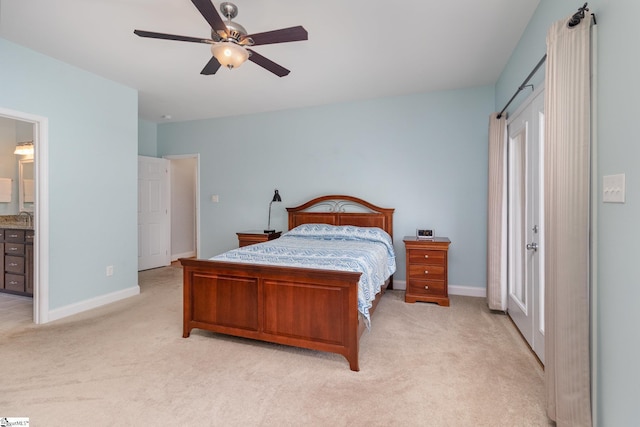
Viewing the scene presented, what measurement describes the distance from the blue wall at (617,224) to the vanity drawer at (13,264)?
5.74 meters

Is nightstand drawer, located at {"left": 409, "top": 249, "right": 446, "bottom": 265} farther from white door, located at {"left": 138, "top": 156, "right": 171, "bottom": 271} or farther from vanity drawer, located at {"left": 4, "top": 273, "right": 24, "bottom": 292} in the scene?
vanity drawer, located at {"left": 4, "top": 273, "right": 24, "bottom": 292}

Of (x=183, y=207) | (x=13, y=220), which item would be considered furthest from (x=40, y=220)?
(x=183, y=207)

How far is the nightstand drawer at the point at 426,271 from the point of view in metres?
3.70

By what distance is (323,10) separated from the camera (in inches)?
94.8

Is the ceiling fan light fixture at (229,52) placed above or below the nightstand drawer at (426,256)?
above

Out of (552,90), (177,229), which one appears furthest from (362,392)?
(177,229)

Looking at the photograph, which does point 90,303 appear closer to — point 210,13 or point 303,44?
point 210,13

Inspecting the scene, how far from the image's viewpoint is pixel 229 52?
6.86ft

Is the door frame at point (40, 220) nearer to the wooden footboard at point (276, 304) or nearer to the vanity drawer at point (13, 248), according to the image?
the vanity drawer at point (13, 248)

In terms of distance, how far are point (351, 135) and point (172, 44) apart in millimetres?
2535

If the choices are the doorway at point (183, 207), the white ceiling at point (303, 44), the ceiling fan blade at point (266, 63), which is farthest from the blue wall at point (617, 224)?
the doorway at point (183, 207)

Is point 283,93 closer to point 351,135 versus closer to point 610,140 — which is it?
point 351,135

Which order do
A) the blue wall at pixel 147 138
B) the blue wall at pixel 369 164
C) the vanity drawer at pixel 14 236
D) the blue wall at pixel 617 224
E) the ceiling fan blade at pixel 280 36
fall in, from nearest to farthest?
1. the blue wall at pixel 617 224
2. the ceiling fan blade at pixel 280 36
3. the vanity drawer at pixel 14 236
4. the blue wall at pixel 369 164
5. the blue wall at pixel 147 138

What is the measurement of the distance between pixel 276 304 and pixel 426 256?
6.74 ft
